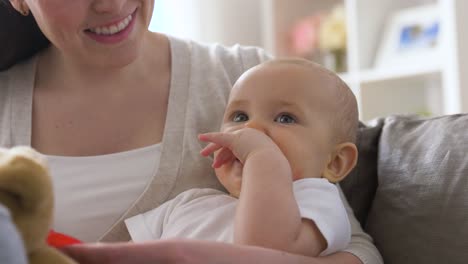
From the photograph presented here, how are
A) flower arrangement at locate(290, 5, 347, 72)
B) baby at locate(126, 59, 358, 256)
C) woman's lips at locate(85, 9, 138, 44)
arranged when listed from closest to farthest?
baby at locate(126, 59, 358, 256)
woman's lips at locate(85, 9, 138, 44)
flower arrangement at locate(290, 5, 347, 72)

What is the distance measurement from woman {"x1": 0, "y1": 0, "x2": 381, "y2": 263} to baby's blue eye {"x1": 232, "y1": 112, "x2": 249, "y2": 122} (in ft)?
0.47

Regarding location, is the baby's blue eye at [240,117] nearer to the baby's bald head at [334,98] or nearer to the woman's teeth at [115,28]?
the baby's bald head at [334,98]

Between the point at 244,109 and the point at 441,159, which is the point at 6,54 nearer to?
the point at 244,109

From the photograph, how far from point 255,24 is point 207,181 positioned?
8.47 feet

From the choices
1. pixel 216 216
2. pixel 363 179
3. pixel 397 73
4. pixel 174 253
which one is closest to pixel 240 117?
pixel 216 216

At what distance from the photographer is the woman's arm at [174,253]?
0.68m

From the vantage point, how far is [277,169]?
1062mm

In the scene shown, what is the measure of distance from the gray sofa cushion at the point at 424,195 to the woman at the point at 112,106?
0.06m

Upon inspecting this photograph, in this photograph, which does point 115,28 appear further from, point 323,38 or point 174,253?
point 323,38

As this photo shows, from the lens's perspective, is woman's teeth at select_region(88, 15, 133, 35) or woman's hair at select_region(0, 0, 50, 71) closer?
woman's teeth at select_region(88, 15, 133, 35)

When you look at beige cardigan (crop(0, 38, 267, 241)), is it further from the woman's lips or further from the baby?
the woman's lips

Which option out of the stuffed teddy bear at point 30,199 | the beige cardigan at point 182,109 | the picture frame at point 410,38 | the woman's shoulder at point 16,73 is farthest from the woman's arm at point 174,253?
the picture frame at point 410,38

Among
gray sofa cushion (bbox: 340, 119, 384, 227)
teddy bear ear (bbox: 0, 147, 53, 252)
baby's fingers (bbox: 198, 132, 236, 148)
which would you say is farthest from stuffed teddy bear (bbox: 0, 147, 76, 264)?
gray sofa cushion (bbox: 340, 119, 384, 227)

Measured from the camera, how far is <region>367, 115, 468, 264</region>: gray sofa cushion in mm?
1152
